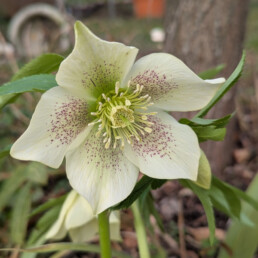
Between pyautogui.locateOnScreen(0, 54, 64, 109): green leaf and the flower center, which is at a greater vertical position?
pyautogui.locateOnScreen(0, 54, 64, 109): green leaf

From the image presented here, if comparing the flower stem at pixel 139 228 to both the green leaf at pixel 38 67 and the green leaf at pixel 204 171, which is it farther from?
the green leaf at pixel 38 67

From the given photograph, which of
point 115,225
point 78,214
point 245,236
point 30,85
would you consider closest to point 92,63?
point 30,85

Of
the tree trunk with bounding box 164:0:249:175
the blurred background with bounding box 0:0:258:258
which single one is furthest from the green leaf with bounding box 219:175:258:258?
the tree trunk with bounding box 164:0:249:175

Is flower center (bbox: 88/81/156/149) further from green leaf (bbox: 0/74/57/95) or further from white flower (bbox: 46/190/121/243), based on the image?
white flower (bbox: 46/190/121/243)

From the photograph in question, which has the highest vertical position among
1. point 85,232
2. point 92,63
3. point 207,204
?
point 92,63

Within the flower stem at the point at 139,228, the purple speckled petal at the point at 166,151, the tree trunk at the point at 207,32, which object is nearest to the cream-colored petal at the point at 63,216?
the flower stem at the point at 139,228

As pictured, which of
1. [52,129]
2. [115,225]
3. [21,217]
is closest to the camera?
[52,129]

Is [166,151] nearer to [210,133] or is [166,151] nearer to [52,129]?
[210,133]
